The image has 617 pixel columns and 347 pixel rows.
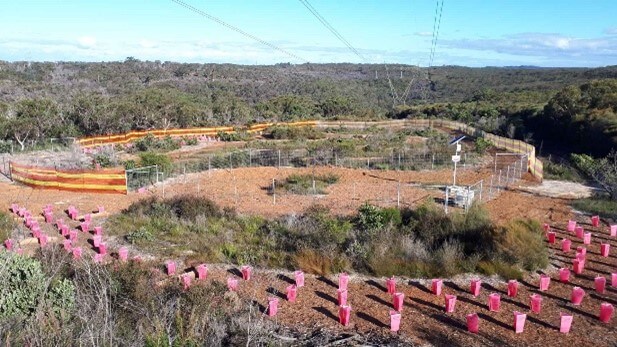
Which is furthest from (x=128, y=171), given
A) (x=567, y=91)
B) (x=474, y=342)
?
(x=567, y=91)

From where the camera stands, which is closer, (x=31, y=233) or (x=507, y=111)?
(x=31, y=233)

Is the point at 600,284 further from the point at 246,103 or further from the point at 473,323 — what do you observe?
the point at 246,103

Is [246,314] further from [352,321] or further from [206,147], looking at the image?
[206,147]

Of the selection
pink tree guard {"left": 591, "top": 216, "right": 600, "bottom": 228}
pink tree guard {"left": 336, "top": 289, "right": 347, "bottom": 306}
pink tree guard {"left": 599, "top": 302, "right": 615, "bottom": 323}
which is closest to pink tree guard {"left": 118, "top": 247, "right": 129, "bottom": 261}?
pink tree guard {"left": 336, "top": 289, "right": 347, "bottom": 306}

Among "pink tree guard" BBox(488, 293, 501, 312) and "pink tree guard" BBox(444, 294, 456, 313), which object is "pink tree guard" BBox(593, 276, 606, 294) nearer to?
"pink tree guard" BBox(488, 293, 501, 312)

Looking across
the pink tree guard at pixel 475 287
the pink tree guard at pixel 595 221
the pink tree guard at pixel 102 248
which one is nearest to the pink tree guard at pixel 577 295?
the pink tree guard at pixel 475 287
